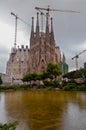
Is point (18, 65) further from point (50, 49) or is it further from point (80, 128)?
point (80, 128)

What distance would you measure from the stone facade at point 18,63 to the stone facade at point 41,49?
1426cm

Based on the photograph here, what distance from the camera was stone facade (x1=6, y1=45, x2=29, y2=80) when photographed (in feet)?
457

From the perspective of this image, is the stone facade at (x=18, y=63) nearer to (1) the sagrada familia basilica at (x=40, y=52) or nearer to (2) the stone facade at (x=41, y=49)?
(1) the sagrada familia basilica at (x=40, y=52)

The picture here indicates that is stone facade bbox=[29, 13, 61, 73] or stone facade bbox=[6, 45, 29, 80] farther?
stone facade bbox=[6, 45, 29, 80]

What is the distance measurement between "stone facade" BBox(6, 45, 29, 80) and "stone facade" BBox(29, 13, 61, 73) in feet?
46.8

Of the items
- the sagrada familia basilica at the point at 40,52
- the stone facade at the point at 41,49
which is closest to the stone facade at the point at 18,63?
the sagrada familia basilica at the point at 40,52

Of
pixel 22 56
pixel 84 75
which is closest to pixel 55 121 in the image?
pixel 84 75

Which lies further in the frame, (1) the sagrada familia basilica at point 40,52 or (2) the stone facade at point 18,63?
(2) the stone facade at point 18,63

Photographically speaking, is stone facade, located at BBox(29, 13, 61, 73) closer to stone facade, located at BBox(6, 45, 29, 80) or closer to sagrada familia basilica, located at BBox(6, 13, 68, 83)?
sagrada familia basilica, located at BBox(6, 13, 68, 83)

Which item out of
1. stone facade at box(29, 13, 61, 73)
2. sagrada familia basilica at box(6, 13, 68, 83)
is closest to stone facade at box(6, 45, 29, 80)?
sagrada familia basilica at box(6, 13, 68, 83)

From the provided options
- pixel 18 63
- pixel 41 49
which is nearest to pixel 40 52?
pixel 41 49

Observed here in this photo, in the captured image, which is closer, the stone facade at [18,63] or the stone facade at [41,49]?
the stone facade at [41,49]

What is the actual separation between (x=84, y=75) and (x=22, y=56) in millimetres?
84841

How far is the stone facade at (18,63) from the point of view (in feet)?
457
